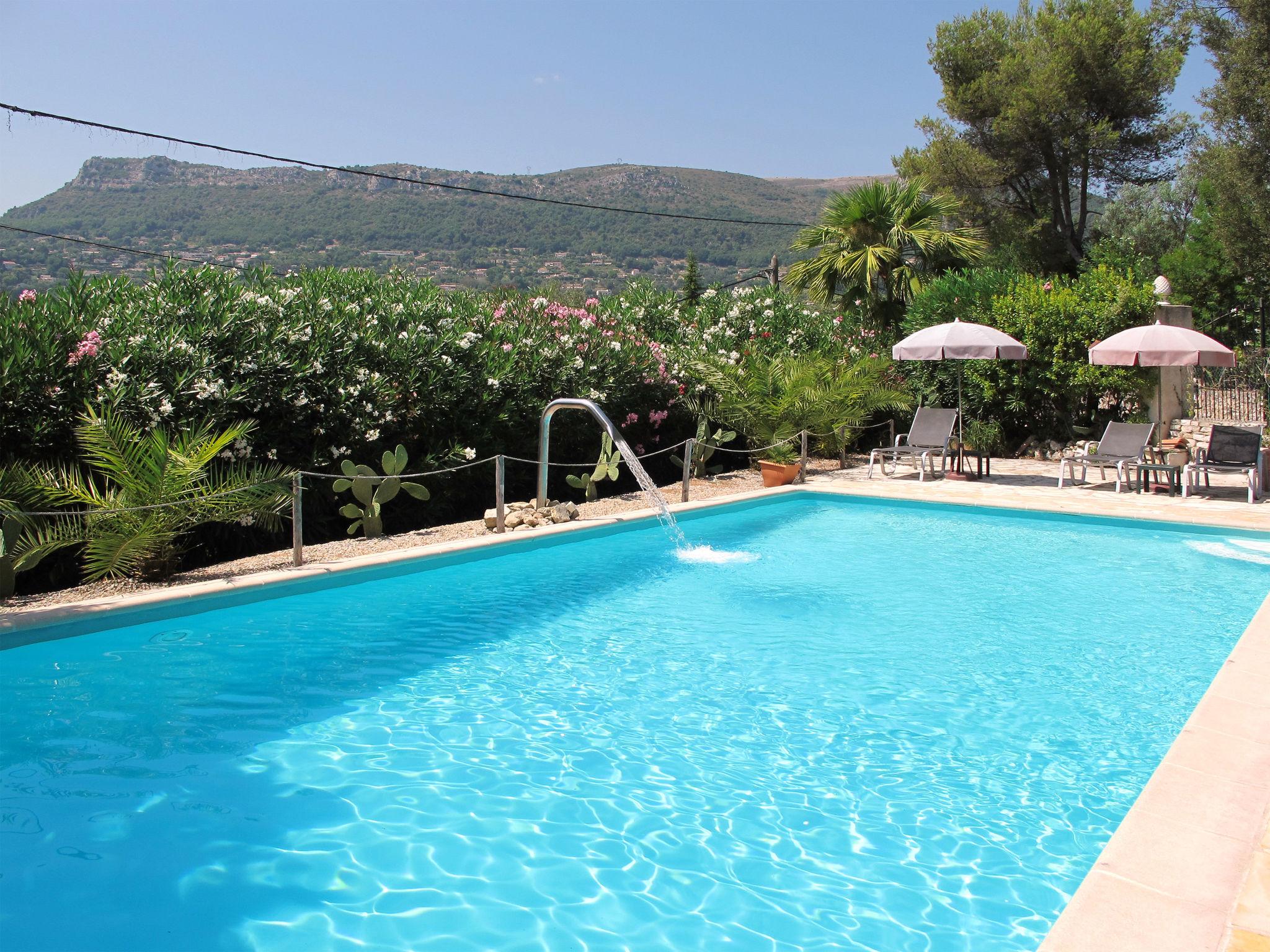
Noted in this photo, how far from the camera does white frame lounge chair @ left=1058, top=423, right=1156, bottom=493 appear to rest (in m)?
12.3

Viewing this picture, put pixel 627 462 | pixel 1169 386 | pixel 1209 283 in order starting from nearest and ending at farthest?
pixel 627 462 < pixel 1169 386 < pixel 1209 283

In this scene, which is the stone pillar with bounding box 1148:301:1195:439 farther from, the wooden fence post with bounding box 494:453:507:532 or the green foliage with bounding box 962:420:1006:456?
the wooden fence post with bounding box 494:453:507:532

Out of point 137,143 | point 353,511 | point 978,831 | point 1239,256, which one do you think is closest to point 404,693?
point 978,831

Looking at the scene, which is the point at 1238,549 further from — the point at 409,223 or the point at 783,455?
the point at 409,223

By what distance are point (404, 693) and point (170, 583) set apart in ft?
8.96

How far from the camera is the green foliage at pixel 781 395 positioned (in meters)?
13.6

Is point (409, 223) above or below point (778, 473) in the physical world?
above

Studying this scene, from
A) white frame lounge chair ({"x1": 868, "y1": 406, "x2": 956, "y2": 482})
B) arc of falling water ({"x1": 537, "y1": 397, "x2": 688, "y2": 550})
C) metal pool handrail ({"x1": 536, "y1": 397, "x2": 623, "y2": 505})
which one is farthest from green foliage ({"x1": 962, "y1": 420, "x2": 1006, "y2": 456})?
metal pool handrail ({"x1": 536, "y1": 397, "x2": 623, "y2": 505})

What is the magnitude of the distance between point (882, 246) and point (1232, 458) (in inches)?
335

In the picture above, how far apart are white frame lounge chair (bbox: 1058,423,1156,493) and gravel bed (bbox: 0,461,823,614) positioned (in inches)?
173

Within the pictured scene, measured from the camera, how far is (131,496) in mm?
7012

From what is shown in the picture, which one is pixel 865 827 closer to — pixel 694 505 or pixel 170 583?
pixel 170 583

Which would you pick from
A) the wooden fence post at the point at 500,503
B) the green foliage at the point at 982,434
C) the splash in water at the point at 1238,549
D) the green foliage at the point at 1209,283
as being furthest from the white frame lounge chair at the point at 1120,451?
the green foliage at the point at 1209,283

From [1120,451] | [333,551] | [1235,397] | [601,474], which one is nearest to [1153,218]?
[1235,397]
